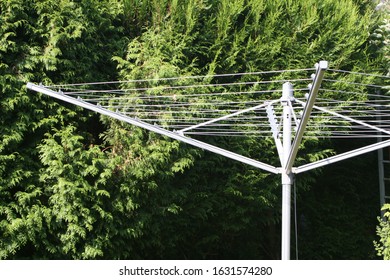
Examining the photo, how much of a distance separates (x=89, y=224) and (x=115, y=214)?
38cm

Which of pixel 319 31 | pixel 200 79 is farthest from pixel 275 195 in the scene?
pixel 319 31

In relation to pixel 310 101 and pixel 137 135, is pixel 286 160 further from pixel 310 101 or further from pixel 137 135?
pixel 137 135

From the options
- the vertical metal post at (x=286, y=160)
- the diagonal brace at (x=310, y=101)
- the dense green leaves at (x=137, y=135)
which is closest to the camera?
the diagonal brace at (x=310, y=101)

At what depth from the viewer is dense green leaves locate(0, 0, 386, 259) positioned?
732cm

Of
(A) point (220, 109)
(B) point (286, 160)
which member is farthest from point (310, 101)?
(A) point (220, 109)

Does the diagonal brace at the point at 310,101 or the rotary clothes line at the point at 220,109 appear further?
the rotary clothes line at the point at 220,109

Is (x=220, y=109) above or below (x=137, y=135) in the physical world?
above

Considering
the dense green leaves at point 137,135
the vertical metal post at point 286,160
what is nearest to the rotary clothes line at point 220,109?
the vertical metal post at point 286,160

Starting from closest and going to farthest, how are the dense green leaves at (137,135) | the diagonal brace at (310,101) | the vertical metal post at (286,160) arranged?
the diagonal brace at (310,101) → the vertical metal post at (286,160) → the dense green leaves at (137,135)

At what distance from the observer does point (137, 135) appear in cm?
774

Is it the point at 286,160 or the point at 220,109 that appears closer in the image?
the point at 286,160

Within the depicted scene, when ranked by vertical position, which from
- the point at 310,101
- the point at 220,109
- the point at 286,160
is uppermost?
the point at 220,109

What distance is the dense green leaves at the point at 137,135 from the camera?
7.32m

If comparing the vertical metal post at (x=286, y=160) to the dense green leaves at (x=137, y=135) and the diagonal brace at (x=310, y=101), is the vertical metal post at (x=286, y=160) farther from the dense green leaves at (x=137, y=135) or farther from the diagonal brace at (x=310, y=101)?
the dense green leaves at (x=137, y=135)
